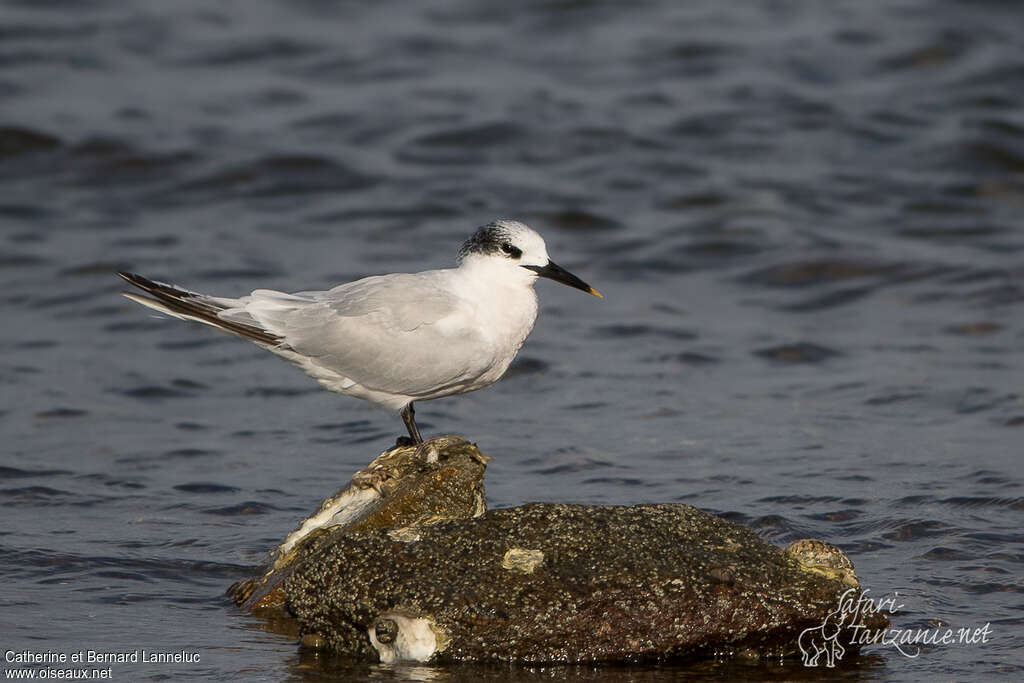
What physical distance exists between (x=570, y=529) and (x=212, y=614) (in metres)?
1.44

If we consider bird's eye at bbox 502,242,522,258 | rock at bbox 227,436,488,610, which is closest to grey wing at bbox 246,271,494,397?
bird's eye at bbox 502,242,522,258

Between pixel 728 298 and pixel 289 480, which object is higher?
pixel 728 298

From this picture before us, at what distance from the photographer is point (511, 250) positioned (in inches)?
230

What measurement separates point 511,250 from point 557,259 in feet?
14.1

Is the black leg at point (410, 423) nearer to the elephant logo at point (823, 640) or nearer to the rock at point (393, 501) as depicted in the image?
the rock at point (393, 501)

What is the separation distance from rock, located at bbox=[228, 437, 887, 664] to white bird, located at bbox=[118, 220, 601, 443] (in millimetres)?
1182

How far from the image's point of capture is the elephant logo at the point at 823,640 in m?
4.44

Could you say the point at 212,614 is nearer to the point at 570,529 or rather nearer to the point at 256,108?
the point at 570,529

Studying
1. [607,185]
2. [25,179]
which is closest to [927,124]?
[607,185]

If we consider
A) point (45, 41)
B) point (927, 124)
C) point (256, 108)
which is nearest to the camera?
point (927, 124)

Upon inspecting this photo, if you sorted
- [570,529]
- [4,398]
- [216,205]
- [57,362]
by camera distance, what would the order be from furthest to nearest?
[216,205] → [57,362] → [4,398] → [570,529]

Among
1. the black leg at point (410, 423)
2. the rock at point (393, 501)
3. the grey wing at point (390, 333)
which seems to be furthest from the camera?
the black leg at point (410, 423)

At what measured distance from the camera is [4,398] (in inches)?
298

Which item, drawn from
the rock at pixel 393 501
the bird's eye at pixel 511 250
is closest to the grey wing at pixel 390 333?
the bird's eye at pixel 511 250
